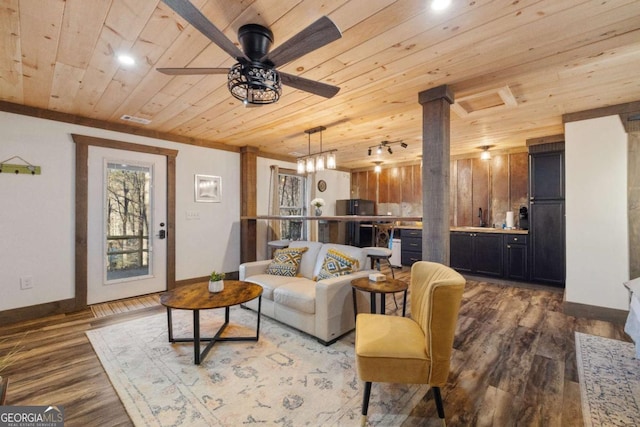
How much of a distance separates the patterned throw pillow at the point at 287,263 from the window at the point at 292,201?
2083 millimetres

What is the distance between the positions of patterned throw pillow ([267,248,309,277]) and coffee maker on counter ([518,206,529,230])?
386 cm

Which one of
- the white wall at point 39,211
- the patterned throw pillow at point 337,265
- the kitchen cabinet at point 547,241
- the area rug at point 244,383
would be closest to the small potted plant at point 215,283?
the area rug at point 244,383

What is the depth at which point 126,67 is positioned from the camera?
7.66 feet

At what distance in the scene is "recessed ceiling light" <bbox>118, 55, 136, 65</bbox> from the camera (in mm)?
2180

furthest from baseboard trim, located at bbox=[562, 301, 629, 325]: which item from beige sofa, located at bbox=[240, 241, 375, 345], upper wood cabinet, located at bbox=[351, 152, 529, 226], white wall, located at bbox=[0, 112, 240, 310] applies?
white wall, located at bbox=[0, 112, 240, 310]

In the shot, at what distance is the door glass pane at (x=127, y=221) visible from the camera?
12.8ft

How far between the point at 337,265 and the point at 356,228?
3.77 m

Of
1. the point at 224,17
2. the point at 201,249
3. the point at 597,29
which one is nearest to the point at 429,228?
the point at 597,29

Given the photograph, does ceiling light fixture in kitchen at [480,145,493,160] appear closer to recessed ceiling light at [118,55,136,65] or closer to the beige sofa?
the beige sofa

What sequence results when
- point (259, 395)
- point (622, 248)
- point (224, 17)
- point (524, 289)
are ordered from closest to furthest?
point (224, 17), point (259, 395), point (622, 248), point (524, 289)

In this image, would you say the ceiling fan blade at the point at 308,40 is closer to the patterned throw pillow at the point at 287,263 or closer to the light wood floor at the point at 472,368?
the light wood floor at the point at 472,368

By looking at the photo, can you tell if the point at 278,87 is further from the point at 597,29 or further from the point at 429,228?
the point at 597,29

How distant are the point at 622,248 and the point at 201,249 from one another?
18.0ft

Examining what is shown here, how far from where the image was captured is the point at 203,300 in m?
2.44
